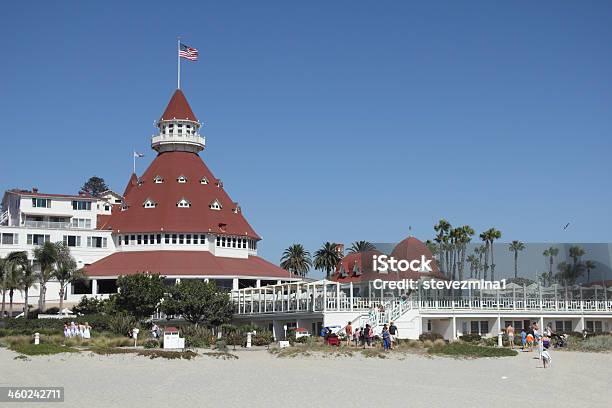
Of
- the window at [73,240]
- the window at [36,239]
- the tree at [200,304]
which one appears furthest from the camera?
the window at [73,240]

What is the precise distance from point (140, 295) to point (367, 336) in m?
20.0

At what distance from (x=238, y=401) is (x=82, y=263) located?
5874cm

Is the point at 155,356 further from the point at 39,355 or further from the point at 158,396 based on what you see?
the point at 158,396

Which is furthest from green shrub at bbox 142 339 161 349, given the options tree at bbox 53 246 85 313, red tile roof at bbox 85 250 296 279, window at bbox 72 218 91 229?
window at bbox 72 218 91 229

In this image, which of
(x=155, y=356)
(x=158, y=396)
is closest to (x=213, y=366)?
(x=155, y=356)

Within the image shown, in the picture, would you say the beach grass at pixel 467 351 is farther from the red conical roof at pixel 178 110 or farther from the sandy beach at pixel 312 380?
the red conical roof at pixel 178 110

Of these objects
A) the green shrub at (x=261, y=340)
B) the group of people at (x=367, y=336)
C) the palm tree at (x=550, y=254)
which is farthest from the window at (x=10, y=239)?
the palm tree at (x=550, y=254)

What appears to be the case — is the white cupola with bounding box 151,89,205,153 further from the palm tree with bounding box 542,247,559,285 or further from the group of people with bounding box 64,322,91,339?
the group of people with bounding box 64,322,91,339

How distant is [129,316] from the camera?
54.5m

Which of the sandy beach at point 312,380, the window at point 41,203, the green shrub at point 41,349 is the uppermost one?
the window at point 41,203

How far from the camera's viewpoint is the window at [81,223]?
271ft

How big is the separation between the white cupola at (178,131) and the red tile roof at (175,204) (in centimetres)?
88

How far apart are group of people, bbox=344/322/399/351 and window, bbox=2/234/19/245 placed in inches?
1632
